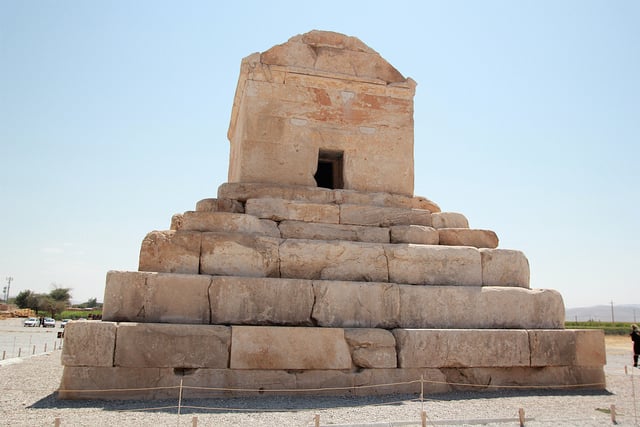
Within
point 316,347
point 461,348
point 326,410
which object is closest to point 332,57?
point 316,347

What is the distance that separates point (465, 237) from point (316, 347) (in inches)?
124

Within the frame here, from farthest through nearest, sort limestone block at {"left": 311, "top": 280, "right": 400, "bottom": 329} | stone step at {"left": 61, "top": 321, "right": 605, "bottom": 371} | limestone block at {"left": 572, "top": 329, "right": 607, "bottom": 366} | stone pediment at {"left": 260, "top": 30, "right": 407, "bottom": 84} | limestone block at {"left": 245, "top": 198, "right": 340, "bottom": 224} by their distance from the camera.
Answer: stone pediment at {"left": 260, "top": 30, "right": 407, "bottom": 84} → limestone block at {"left": 245, "top": 198, "right": 340, "bottom": 224} → limestone block at {"left": 572, "top": 329, "right": 607, "bottom": 366} → limestone block at {"left": 311, "top": 280, "right": 400, "bottom": 329} → stone step at {"left": 61, "top": 321, "right": 605, "bottom": 371}

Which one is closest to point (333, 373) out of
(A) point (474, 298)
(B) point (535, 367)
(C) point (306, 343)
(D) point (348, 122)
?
(C) point (306, 343)

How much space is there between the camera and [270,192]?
306 inches

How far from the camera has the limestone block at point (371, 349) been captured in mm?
6371

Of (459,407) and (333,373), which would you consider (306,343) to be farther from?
(459,407)

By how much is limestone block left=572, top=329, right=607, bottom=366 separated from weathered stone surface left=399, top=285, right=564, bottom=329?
15.2 inches

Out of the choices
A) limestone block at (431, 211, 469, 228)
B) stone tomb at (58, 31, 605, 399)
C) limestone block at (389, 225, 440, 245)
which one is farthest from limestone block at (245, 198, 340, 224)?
limestone block at (431, 211, 469, 228)

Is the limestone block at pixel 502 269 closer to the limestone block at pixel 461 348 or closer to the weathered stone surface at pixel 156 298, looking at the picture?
the limestone block at pixel 461 348

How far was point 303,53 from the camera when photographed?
28.2 feet

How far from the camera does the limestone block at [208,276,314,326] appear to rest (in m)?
6.38

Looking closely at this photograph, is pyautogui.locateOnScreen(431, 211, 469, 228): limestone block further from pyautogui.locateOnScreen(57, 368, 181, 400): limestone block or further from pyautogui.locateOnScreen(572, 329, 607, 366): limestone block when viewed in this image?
pyautogui.locateOnScreen(57, 368, 181, 400): limestone block

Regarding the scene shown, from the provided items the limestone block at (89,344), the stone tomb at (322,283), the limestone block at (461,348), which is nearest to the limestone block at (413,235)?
the stone tomb at (322,283)

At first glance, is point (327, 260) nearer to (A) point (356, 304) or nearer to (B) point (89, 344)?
(A) point (356, 304)
